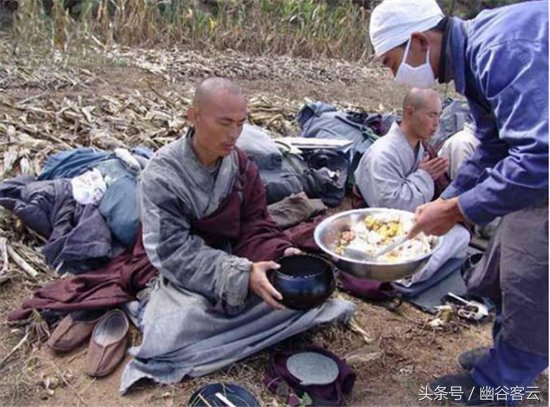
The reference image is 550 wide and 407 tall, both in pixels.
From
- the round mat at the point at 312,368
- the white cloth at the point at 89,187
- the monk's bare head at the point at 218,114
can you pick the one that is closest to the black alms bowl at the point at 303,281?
the round mat at the point at 312,368

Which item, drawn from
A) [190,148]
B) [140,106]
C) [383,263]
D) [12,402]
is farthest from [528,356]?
[140,106]

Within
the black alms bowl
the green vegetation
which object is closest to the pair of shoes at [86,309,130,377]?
the black alms bowl

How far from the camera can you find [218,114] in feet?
8.69

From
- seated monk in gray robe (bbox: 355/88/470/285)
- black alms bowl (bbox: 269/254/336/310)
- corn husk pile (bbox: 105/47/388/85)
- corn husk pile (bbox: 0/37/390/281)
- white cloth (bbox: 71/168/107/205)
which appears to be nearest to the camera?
black alms bowl (bbox: 269/254/336/310)

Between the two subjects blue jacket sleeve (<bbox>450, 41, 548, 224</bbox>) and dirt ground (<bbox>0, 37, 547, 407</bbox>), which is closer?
blue jacket sleeve (<bbox>450, 41, 548, 224</bbox>)

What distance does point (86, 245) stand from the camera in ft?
10.8

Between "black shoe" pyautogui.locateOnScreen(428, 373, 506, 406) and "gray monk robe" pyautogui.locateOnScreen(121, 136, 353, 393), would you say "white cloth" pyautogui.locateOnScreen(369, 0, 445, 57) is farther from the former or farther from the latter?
"black shoe" pyautogui.locateOnScreen(428, 373, 506, 406)

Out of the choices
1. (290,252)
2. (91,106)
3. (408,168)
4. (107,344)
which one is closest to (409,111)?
(408,168)

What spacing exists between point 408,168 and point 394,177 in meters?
0.17

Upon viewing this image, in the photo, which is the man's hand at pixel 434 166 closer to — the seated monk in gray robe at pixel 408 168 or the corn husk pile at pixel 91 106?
the seated monk in gray robe at pixel 408 168

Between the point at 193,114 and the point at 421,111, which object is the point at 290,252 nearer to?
the point at 193,114

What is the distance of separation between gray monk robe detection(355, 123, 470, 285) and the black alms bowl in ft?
3.84

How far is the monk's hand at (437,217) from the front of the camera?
7.73ft

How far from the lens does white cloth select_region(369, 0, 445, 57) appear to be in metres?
2.35
